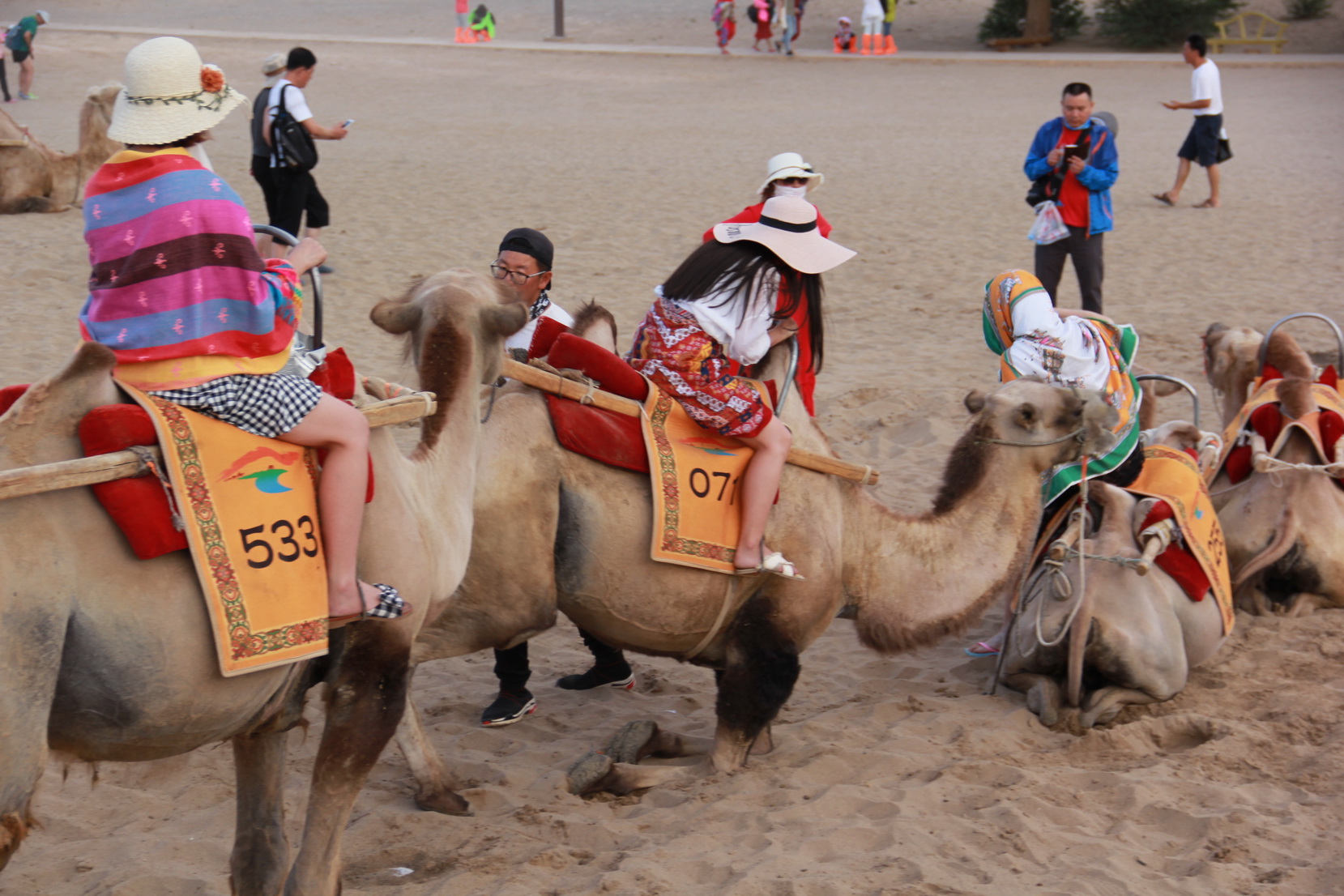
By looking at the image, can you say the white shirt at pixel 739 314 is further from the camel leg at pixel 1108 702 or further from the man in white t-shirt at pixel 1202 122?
the man in white t-shirt at pixel 1202 122

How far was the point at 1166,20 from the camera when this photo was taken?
35.0 metres

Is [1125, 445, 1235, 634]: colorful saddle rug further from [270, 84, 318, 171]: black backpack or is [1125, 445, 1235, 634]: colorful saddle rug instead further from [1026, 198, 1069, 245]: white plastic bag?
[270, 84, 318, 171]: black backpack

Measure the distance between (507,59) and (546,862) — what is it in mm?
31481

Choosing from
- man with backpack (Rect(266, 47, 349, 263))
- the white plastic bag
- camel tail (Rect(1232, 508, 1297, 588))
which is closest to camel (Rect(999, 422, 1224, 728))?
camel tail (Rect(1232, 508, 1297, 588))

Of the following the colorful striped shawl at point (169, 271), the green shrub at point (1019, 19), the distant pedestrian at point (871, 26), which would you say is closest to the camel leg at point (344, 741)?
the colorful striped shawl at point (169, 271)

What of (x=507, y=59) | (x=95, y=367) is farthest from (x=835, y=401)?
(x=507, y=59)

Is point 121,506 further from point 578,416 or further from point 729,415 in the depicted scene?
point 729,415

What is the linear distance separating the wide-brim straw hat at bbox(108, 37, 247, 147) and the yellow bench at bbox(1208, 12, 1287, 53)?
1419 inches

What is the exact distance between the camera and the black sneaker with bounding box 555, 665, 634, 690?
5.77 m

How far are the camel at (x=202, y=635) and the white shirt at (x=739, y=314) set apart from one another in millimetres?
908

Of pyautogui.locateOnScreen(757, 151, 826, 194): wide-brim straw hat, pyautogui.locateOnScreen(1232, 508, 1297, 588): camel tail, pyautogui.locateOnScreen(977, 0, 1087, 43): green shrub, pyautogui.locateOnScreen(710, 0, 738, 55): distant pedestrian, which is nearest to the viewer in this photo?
pyautogui.locateOnScreen(1232, 508, 1297, 588): camel tail

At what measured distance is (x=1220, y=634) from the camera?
5621 mm

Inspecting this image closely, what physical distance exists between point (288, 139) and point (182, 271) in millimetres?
8943

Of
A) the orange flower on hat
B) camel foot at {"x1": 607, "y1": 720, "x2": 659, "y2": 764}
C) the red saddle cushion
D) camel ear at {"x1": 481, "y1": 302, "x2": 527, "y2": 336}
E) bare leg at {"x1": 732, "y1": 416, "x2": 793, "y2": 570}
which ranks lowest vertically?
camel foot at {"x1": 607, "y1": 720, "x2": 659, "y2": 764}
